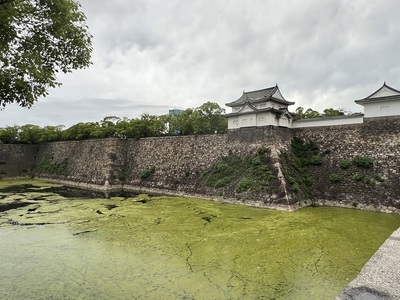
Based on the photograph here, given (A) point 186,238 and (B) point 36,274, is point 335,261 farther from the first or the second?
(B) point 36,274

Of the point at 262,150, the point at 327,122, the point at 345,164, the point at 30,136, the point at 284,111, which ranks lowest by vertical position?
the point at 345,164

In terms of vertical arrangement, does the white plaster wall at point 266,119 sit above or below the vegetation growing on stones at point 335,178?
above

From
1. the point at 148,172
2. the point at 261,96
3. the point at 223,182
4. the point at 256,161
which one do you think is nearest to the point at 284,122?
the point at 256,161

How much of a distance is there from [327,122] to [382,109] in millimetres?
2782

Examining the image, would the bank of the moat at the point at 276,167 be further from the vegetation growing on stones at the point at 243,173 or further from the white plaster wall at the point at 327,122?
the white plaster wall at the point at 327,122

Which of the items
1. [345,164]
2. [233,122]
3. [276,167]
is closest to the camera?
[345,164]

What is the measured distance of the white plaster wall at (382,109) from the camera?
13.2 m

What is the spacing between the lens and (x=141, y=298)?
5.12 meters

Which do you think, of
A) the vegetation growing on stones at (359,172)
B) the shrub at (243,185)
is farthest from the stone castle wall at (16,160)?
the vegetation growing on stones at (359,172)

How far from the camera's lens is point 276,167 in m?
14.0

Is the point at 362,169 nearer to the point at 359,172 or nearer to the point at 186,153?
the point at 359,172

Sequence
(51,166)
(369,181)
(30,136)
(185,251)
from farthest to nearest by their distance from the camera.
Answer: (30,136), (51,166), (369,181), (185,251)

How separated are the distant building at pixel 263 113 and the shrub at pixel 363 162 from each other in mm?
4402

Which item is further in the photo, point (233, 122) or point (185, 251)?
point (233, 122)
